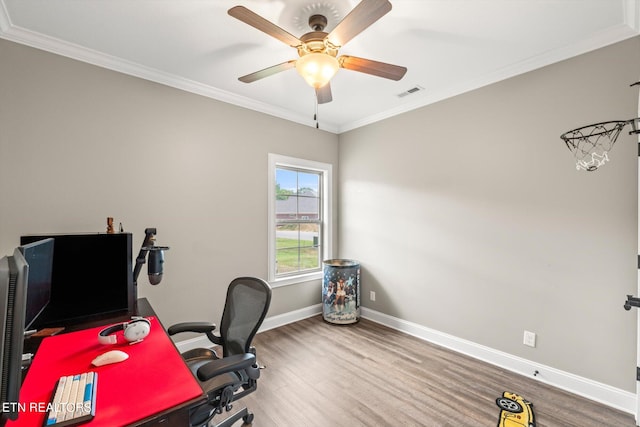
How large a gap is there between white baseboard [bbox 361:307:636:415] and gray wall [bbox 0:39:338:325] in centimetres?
168

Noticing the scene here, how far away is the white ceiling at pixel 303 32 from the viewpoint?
1.84 m

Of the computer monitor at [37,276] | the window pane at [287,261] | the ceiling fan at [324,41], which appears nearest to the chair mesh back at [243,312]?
the computer monitor at [37,276]

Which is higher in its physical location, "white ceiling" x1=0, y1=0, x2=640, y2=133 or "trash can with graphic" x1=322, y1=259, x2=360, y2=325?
"white ceiling" x1=0, y1=0, x2=640, y2=133

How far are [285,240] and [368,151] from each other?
67.0 inches

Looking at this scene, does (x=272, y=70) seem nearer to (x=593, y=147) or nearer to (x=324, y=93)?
(x=324, y=93)

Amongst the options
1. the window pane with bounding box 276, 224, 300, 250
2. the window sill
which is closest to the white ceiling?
the window pane with bounding box 276, 224, 300, 250

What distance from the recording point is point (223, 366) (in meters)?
1.45

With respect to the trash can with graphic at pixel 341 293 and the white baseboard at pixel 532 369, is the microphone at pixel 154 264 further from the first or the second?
the white baseboard at pixel 532 369

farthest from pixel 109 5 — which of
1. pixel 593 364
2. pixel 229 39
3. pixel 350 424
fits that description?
pixel 593 364

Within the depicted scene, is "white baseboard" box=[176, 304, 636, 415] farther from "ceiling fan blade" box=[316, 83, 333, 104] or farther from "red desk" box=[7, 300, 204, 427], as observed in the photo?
"ceiling fan blade" box=[316, 83, 333, 104]

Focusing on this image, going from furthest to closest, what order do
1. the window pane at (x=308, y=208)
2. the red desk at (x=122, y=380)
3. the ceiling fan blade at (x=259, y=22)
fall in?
1. the window pane at (x=308, y=208)
2. the ceiling fan blade at (x=259, y=22)
3. the red desk at (x=122, y=380)

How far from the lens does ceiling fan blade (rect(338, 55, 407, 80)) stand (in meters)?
1.84

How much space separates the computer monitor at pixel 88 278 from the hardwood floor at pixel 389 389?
1156 millimetres

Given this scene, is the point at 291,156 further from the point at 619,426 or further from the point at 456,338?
the point at 619,426
